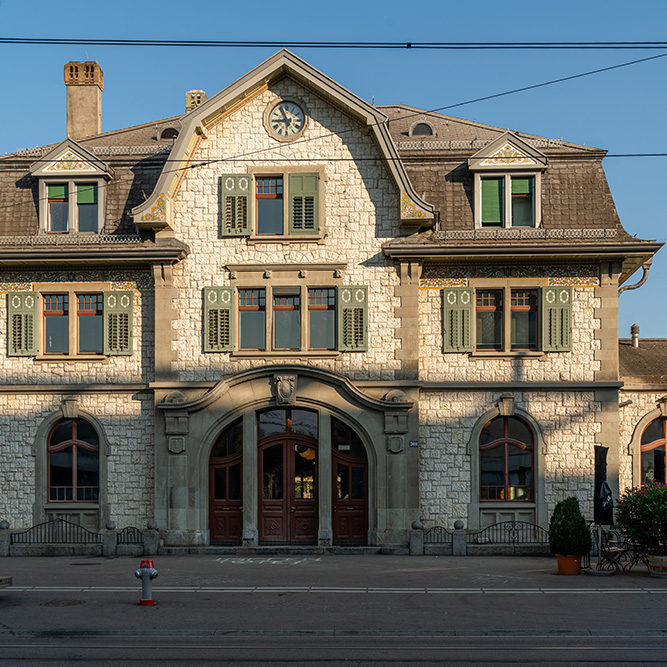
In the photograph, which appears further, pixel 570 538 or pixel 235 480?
pixel 235 480

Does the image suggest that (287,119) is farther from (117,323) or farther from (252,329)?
(117,323)

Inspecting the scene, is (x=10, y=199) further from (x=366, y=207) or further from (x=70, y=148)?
(x=366, y=207)

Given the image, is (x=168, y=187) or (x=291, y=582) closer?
(x=291, y=582)

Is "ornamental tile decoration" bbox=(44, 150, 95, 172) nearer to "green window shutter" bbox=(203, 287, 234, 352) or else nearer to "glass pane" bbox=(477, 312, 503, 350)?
"green window shutter" bbox=(203, 287, 234, 352)

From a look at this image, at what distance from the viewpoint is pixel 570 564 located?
1958cm

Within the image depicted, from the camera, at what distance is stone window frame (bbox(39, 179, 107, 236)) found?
2559 cm

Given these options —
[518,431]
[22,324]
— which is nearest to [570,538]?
[518,431]

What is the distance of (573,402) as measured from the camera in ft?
79.9

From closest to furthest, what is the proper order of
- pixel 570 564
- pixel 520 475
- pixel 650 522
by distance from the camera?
1. pixel 650 522
2. pixel 570 564
3. pixel 520 475

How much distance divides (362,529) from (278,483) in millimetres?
2515

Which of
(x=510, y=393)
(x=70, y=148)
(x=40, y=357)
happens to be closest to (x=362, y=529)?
(x=510, y=393)

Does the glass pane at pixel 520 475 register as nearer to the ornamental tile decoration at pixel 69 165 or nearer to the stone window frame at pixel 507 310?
the stone window frame at pixel 507 310

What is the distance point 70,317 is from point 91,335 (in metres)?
0.73

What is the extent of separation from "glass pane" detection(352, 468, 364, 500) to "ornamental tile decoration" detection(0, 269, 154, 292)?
24.2 feet
